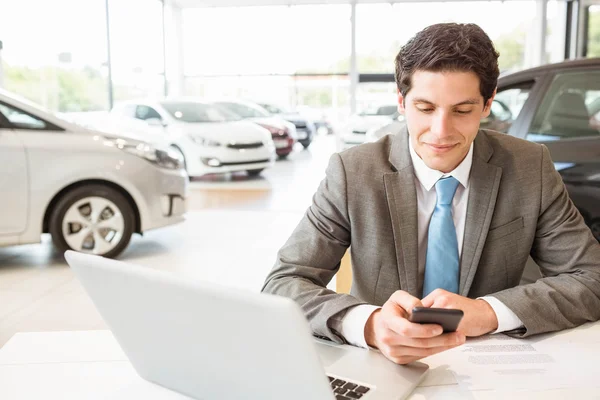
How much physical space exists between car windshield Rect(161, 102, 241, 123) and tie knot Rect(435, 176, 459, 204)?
7601 mm

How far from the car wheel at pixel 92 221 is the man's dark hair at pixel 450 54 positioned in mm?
Result: 3380

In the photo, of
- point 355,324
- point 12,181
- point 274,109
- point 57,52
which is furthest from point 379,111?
point 355,324

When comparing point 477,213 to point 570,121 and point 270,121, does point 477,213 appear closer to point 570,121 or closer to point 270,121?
point 570,121

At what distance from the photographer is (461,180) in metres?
1.58

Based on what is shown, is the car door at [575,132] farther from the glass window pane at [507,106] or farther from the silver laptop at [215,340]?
the silver laptop at [215,340]

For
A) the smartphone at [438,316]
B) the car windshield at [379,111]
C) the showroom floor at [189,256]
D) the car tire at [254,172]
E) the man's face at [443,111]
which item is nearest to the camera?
the smartphone at [438,316]

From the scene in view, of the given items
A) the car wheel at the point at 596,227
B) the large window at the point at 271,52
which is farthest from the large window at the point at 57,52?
the car wheel at the point at 596,227

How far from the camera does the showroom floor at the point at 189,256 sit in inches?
137

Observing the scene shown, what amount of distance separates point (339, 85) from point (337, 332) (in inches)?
640

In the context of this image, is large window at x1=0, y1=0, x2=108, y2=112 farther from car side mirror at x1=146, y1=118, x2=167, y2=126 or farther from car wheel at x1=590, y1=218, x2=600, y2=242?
car wheel at x1=590, y1=218, x2=600, y2=242

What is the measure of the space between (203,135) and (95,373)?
24.9 feet

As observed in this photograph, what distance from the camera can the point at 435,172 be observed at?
158 cm

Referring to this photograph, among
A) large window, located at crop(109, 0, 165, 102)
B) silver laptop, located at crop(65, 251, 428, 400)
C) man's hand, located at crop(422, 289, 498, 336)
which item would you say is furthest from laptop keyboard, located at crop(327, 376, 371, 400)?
large window, located at crop(109, 0, 165, 102)

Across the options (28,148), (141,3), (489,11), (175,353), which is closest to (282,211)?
(28,148)
